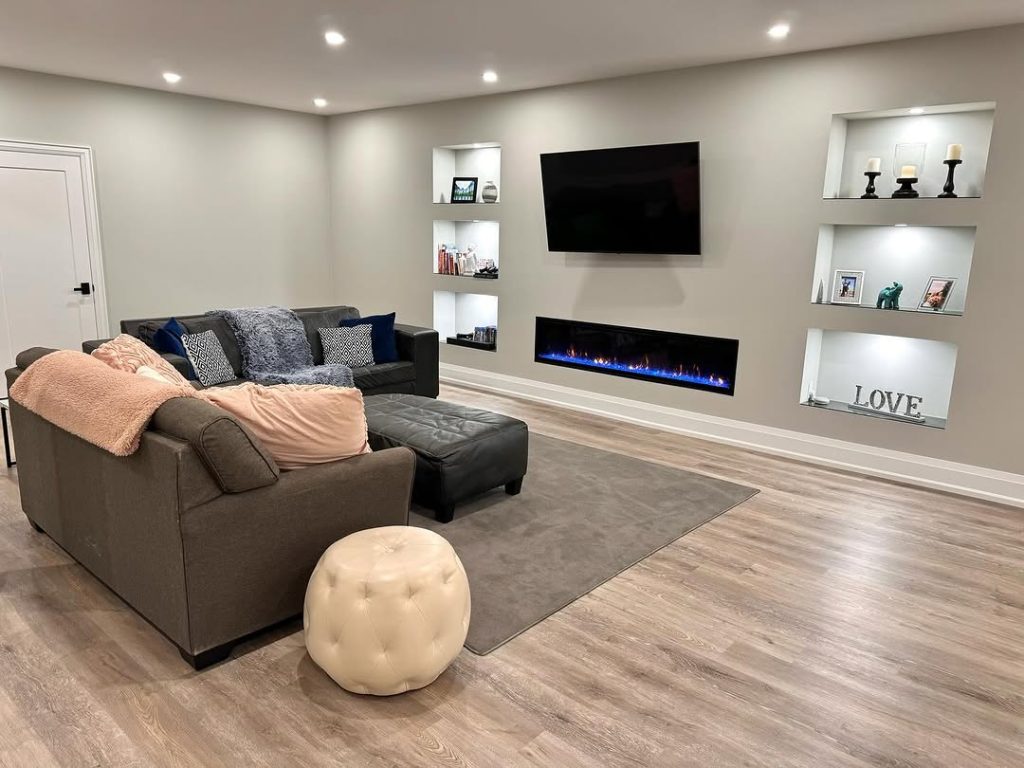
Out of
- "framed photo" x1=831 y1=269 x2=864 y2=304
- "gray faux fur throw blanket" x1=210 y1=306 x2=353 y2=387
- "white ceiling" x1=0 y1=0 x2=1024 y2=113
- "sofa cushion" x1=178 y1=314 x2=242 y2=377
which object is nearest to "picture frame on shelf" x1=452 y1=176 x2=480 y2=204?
"white ceiling" x1=0 y1=0 x2=1024 y2=113

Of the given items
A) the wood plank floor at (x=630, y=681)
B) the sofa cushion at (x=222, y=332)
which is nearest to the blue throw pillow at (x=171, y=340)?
the sofa cushion at (x=222, y=332)

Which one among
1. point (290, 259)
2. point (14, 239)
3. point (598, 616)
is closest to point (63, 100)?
point (14, 239)

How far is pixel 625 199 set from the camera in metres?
5.54

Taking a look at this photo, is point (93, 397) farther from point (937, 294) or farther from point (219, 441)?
point (937, 294)

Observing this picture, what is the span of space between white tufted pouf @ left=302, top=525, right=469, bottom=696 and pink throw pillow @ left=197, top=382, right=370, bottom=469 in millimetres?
410

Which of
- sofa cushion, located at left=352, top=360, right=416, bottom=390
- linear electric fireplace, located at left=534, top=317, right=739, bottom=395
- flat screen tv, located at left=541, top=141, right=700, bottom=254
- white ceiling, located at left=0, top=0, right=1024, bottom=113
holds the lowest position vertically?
sofa cushion, located at left=352, top=360, right=416, bottom=390

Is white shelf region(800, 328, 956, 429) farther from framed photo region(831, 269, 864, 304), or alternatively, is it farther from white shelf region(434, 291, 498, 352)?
white shelf region(434, 291, 498, 352)

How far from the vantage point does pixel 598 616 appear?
290cm

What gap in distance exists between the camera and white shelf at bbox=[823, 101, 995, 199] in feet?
14.2

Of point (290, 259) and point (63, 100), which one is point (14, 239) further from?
point (290, 259)

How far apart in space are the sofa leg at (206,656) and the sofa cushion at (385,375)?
2918mm

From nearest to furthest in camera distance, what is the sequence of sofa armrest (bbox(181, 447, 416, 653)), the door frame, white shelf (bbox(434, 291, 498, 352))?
1. sofa armrest (bbox(181, 447, 416, 653))
2. the door frame
3. white shelf (bbox(434, 291, 498, 352))

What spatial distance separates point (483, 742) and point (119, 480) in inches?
61.3

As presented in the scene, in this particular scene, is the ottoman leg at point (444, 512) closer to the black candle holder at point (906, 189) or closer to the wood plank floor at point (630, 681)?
the wood plank floor at point (630, 681)
